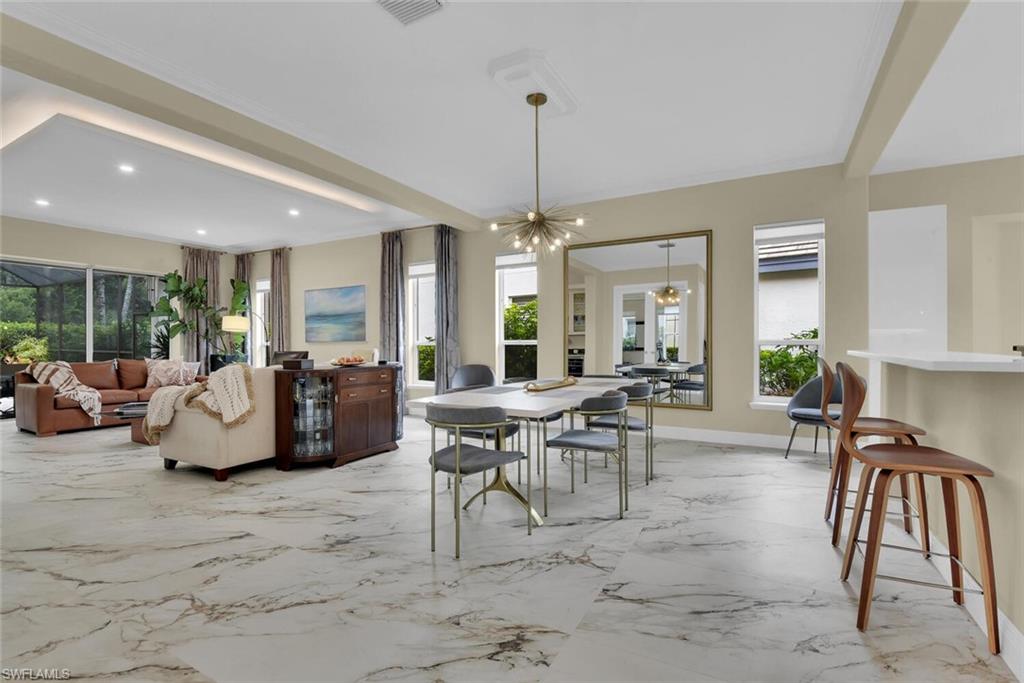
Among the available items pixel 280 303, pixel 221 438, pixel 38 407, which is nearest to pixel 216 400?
pixel 221 438

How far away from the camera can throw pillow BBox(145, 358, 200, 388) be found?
6453mm

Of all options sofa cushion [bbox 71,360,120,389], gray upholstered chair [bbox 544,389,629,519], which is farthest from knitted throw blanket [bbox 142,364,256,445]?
sofa cushion [bbox 71,360,120,389]

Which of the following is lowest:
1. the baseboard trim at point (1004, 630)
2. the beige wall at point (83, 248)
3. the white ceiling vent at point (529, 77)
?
the baseboard trim at point (1004, 630)

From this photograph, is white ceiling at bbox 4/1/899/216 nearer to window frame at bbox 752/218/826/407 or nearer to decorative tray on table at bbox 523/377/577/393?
window frame at bbox 752/218/826/407

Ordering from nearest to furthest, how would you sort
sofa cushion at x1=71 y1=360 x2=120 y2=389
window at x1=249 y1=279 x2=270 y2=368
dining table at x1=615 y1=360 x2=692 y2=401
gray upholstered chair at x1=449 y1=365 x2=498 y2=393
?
gray upholstered chair at x1=449 y1=365 x2=498 y2=393 → dining table at x1=615 y1=360 x2=692 y2=401 → sofa cushion at x1=71 y1=360 x2=120 y2=389 → window at x1=249 y1=279 x2=270 y2=368

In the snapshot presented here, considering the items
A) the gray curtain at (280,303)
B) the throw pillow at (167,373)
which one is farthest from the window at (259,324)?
the throw pillow at (167,373)

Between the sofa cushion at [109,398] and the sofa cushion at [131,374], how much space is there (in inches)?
9.4

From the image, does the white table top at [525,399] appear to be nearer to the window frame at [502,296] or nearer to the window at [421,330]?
the window frame at [502,296]

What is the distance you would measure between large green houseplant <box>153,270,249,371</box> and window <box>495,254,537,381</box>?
4.39m

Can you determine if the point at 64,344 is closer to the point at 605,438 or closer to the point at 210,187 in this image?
the point at 210,187

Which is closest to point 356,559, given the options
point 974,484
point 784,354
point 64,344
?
point 974,484

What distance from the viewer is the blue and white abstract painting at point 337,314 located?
7.43 metres

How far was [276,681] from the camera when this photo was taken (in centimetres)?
150

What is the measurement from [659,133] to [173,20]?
3.40m
